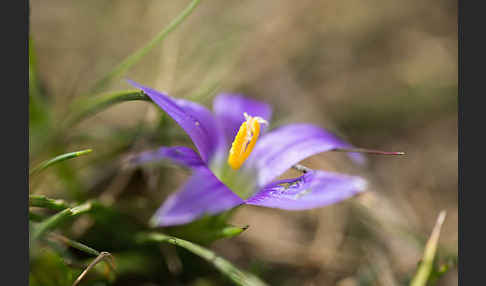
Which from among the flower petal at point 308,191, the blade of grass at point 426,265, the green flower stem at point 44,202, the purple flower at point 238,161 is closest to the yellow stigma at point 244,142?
the purple flower at point 238,161

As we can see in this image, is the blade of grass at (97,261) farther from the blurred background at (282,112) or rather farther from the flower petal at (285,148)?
the flower petal at (285,148)

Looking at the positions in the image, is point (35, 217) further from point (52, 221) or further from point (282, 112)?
point (282, 112)

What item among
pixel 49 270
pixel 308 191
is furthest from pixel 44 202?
pixel 308 191

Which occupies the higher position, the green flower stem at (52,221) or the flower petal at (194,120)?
the flower petal at (194,120)

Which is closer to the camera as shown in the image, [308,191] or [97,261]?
[97,261]

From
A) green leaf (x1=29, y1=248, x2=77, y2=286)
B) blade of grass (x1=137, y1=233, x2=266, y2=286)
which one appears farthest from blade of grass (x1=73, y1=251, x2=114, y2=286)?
blade of grass (x1=137, y1=233, x2=266, y2=286)

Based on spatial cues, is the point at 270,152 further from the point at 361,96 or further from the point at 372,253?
the point at 361,96
